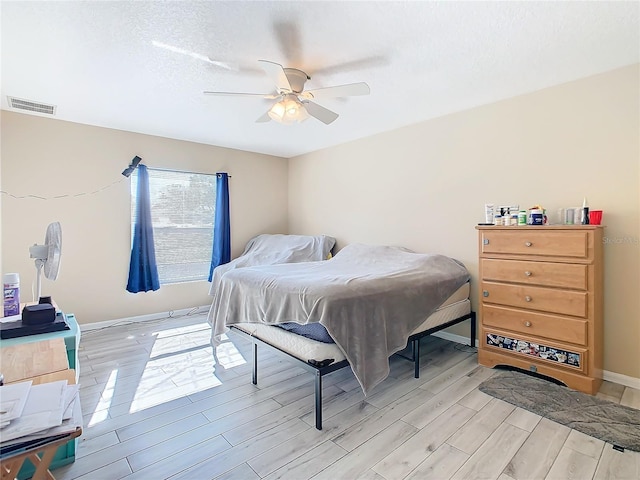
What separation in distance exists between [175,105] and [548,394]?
152 inches

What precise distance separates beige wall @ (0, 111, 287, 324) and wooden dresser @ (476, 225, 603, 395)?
365cm

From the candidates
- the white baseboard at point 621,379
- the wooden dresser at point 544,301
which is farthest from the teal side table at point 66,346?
the white baseboard at point 621,379

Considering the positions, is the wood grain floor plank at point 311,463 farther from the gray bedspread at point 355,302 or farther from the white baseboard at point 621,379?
the white baseboard at point 621,379

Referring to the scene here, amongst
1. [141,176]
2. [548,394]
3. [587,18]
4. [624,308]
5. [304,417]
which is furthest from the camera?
[141,176]

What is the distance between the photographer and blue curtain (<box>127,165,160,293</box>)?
3.97m

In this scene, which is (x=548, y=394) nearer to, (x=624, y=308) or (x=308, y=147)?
(x=624, y=308)

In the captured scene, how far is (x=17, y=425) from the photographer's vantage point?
823 millimetres

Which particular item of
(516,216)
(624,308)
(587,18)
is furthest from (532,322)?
(587,18)

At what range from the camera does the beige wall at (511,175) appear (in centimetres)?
242

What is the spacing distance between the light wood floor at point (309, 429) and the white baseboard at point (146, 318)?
109cm

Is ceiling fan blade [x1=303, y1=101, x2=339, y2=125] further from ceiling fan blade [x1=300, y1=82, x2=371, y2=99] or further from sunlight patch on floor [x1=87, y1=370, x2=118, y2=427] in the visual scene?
sunlight patch on floor [x1=87, y1=370, x2=118, y2=427]

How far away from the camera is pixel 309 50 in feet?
7.10

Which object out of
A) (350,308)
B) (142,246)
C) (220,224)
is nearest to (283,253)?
(220,224)

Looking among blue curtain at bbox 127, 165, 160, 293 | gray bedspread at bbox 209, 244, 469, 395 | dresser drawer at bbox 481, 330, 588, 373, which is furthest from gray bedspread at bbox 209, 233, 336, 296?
dresser drawer at bbox 481, 330, 588, 373
